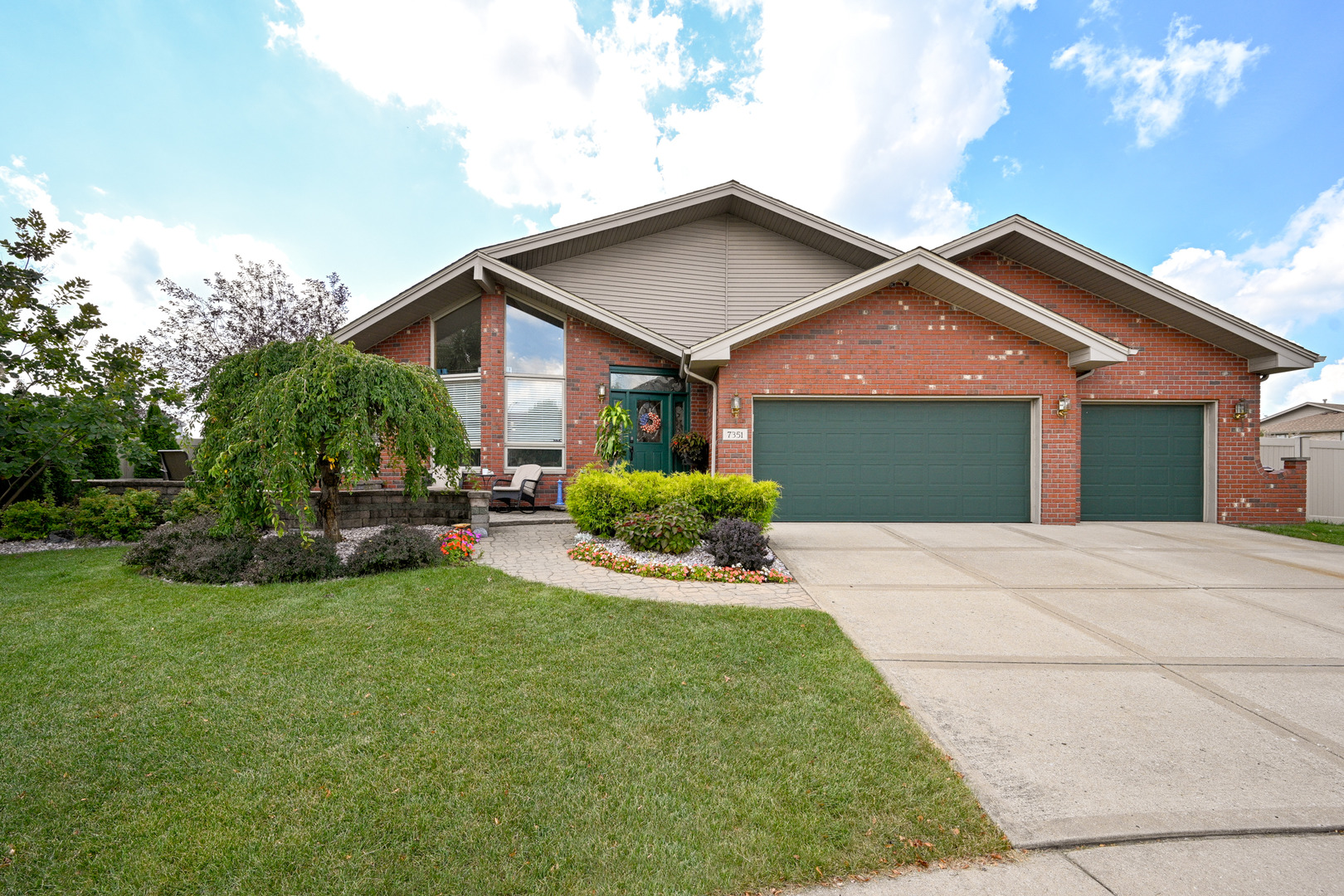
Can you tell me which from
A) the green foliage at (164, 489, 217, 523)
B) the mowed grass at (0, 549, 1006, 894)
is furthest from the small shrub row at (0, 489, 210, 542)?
the mowed grass at (0, 549, 1006, 894)

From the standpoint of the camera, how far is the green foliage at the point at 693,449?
10.9 metres

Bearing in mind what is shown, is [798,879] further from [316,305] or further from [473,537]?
[316,305]

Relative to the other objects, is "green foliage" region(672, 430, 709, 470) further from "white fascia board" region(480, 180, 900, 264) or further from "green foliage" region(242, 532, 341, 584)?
"green foliage" region(242, 532, 341, 584)

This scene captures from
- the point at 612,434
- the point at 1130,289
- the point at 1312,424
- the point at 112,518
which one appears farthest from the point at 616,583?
the point at 1312,424

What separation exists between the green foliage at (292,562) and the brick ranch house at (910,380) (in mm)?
4676

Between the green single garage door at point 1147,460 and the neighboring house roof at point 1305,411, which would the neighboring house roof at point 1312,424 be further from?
the green single garage door at point 1147,460

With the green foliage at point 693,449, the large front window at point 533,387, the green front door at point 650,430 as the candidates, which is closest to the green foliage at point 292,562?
the large front window at point 533,387

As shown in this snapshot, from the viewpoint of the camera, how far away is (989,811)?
219 centimetres

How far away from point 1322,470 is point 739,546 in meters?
13.7

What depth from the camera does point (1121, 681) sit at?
11.1 feet

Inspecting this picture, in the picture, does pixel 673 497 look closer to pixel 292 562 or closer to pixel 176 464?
pixel 292 562

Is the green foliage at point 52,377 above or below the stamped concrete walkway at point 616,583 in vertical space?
above

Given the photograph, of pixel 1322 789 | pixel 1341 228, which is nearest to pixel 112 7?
pixel 1322 789

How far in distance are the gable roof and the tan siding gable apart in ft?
10.1
